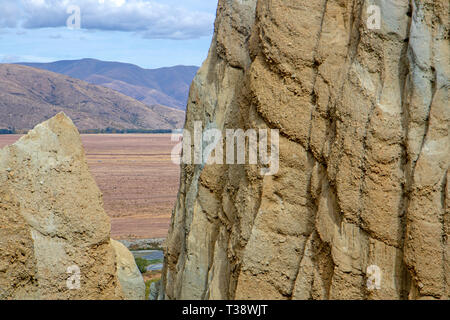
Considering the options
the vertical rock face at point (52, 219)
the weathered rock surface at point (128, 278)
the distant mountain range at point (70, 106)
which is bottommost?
the weathered rock surface at point (128, 278)

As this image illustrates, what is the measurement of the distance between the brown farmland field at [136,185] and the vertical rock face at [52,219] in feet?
88.4

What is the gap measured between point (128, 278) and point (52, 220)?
3.45m

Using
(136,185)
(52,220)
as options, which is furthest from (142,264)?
(136,185)

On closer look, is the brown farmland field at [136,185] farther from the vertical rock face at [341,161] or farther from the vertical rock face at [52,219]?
the vertical rock face at [341,161]

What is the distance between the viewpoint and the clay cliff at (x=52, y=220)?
8.90 meters

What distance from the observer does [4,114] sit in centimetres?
14425

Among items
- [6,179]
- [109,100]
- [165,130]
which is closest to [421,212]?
[6,179]

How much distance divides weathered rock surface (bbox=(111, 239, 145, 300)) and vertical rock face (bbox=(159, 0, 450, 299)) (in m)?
1.98

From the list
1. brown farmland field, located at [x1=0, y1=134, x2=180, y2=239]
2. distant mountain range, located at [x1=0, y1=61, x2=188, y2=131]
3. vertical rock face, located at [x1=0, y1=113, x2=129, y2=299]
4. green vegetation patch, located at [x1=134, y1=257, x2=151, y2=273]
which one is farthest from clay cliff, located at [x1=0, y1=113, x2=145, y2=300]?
distant mountain range, located at [x1=0, y1=61, x2=188, y2=131]

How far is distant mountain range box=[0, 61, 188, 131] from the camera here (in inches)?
5782

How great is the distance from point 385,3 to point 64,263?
6556 mm

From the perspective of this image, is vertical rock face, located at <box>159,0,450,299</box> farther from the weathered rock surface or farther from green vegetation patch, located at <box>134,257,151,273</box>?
green vegetation patch, located at <box>134,257,151,273</box>

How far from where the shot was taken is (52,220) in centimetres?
931

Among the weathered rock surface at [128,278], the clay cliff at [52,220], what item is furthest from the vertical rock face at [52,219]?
the weathered rock surface at [128,278]
